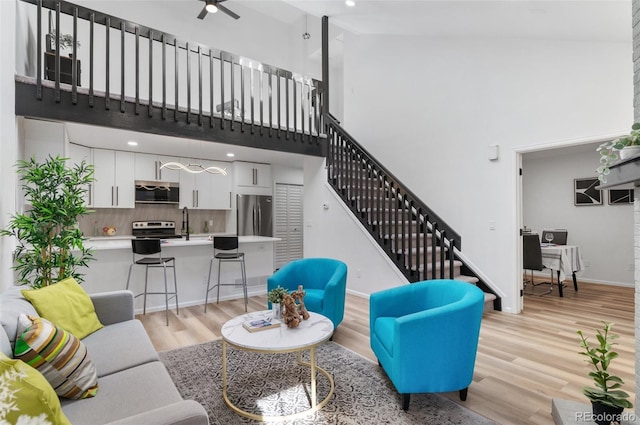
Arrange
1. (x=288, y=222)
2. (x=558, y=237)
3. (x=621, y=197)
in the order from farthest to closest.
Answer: (x=288, y=222)
(x=558, y=237)
(x=621, y=197)

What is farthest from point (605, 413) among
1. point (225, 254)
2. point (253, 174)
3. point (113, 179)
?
point (113, 179)

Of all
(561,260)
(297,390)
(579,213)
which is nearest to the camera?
(297,390)

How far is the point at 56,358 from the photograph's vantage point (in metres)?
1.58

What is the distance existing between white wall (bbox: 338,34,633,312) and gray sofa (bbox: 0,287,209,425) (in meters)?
4.25

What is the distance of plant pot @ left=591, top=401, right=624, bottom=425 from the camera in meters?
1.75

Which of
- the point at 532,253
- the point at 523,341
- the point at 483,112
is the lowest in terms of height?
the point at 523,341

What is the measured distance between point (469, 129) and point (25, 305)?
17.0 feet

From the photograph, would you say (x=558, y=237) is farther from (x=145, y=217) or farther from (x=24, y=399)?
(x=145, y=217)

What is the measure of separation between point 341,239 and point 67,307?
3732mm

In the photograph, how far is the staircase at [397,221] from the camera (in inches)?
172

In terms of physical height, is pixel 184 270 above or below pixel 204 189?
below

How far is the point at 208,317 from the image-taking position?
4168 mm

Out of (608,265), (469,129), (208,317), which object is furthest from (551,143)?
(208,317)

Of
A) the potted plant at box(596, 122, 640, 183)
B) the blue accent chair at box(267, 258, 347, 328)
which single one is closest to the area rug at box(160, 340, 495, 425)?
the blue accent chair at box(267, 258, 347, 328)
